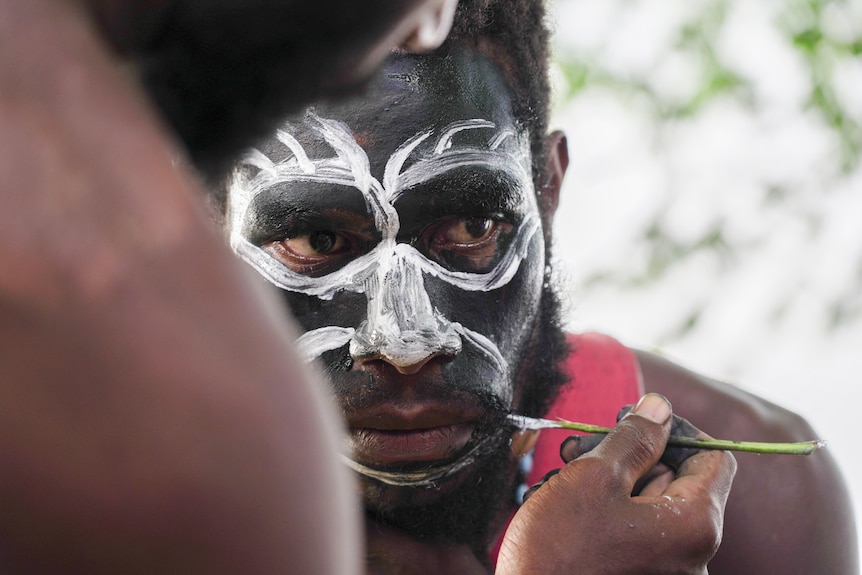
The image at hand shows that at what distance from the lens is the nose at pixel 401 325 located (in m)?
1.70

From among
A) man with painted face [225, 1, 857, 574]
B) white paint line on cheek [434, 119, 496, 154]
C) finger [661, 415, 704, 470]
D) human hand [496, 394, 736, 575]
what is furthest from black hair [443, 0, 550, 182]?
human hand [496, 394, 736, 575]

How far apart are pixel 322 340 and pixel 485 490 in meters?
0.52

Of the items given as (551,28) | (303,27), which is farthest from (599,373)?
(303,27)

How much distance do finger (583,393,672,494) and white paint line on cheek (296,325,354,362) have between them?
19.3 inches

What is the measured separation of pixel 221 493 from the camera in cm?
61

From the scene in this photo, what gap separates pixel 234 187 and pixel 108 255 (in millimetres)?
1321

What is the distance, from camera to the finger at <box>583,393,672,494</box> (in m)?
1.55

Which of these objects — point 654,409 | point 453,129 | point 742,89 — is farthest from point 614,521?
point 742,89

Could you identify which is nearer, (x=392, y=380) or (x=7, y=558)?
(x=7, y=558)

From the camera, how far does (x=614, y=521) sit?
149 cm

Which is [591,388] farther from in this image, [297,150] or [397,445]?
[297,150]

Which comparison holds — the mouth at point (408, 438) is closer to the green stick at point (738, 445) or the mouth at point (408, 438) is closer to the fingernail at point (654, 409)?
the green stick at point (738, 445)

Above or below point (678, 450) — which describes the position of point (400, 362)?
above

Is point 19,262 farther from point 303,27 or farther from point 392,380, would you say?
point 392,380
